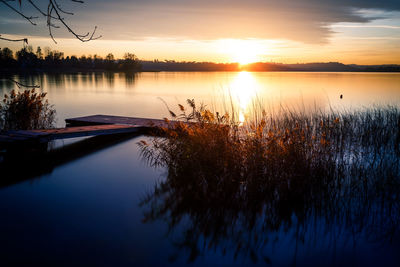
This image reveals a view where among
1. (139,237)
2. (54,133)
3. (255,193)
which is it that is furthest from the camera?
(54,133)

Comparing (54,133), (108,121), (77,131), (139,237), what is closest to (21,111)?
(77,131)

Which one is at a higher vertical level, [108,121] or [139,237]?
[108,121]

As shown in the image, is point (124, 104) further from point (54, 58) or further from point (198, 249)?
point (54, 58)

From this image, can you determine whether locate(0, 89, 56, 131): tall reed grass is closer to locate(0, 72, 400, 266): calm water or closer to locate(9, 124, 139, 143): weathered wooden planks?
locate(9, 124, 139, 143): weathered wooden planks

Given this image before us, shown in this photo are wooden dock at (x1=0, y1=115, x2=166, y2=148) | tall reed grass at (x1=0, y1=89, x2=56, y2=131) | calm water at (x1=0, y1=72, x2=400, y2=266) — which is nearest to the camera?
calm water at (x1=0, y1=72, x2=400, y2=266)

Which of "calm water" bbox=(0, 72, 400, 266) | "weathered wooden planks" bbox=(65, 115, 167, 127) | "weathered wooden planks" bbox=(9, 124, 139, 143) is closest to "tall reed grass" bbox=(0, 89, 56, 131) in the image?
"weathered wooden planks" bbox=(65, 115, 167, 127)

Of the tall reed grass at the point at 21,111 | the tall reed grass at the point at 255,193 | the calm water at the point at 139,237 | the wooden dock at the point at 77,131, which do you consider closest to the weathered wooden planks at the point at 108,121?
the wooden dock at the point at 77,131

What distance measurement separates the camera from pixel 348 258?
346 cm

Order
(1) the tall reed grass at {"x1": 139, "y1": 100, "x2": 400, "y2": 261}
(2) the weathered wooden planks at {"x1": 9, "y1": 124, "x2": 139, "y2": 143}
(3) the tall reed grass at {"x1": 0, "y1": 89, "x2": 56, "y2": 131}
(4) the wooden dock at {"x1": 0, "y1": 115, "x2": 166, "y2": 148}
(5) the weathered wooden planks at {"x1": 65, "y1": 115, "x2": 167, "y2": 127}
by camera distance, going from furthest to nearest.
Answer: (5) the weathered wooden planks at {"x1": 65, "y1": 115, "x2": 167, "y2": 127} → (3) the tall reed grass at {"x1": 0, "y1": 89, "x2": 56, "y2": 131} → (2) the weathered wooden planks at {"x1": 9, "y1": 124, "x2": 139, "y2": 143} → (4) the wooden dock at {"x1": 0, "y1": 115, "x2": 166, "y2": 148} → (1) the tall reed grass at {"x1": 139, "y1": 100, "x2": 400, "y2": 261}

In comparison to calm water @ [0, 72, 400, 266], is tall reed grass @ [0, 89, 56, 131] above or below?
above

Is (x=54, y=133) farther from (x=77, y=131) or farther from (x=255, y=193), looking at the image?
(x=255, y=193)

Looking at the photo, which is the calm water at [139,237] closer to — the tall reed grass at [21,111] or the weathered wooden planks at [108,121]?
the tall reed grass at [21,111]

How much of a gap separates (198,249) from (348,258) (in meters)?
1.85

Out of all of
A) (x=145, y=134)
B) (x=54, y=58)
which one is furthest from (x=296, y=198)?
(x=54, y=58)
